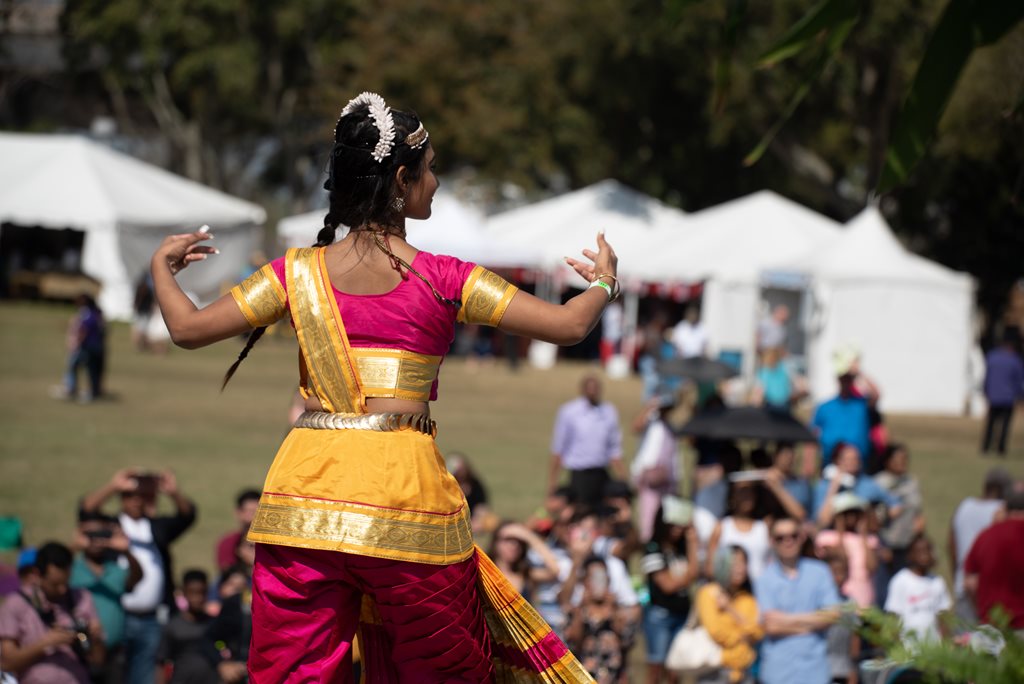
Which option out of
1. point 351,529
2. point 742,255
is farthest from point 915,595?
point 742,255

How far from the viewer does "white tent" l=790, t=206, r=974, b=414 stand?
24422 mm

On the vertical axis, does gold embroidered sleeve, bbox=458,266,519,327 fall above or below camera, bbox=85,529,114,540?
above

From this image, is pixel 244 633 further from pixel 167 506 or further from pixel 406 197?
pixel 167 506

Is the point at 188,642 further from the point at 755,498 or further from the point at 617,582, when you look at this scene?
the point at 755,498

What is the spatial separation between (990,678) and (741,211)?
2558 centimetres

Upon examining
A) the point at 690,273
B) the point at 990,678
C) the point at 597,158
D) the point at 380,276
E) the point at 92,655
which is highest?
the point at 597,158

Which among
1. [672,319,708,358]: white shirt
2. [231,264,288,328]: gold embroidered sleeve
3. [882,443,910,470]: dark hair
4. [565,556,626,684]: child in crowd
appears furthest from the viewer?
[672,319,708,358]: white shirt

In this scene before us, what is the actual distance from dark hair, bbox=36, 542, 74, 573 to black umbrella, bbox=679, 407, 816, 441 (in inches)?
211

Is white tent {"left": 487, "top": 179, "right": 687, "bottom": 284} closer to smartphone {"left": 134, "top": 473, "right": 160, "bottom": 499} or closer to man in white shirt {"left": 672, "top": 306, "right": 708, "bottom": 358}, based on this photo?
man in white shirt {"left": 672, "top": 306, "right": 708, "bottom": 358}

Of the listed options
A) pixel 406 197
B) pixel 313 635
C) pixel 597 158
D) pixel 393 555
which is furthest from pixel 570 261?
pixel 597 158

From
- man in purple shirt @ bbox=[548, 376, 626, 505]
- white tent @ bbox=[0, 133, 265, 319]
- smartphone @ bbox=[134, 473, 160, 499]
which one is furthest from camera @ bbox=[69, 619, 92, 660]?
white tent @ bbox=[0, 133, 265, 319]

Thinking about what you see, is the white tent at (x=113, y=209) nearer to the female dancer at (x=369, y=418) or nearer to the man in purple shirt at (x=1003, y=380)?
the man in purple shirt at (x=1003, y=380)

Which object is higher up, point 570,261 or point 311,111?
point 311,111

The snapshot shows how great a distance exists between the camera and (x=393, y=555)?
3.09m
